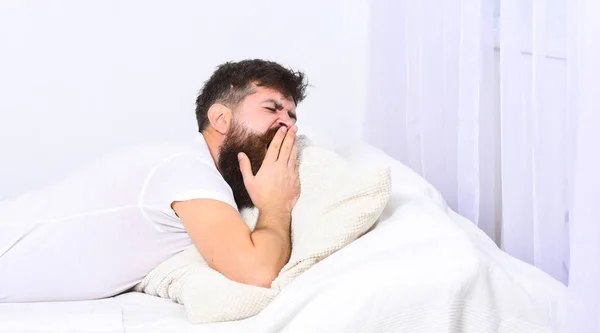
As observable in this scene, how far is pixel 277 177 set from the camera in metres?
1.89

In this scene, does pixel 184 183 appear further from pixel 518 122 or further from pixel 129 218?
pixel 518 122

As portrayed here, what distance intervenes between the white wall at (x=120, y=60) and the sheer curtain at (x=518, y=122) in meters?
0.76

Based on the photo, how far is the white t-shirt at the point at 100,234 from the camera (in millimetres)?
1848

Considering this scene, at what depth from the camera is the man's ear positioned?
6.96 feet

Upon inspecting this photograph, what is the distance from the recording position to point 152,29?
10.6ft

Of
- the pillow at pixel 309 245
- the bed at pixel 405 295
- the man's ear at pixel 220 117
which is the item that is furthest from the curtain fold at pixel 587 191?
the man's ear at pixel 220 117

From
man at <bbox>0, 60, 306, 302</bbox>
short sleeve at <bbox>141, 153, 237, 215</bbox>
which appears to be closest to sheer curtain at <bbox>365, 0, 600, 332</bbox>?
man at <bbox>0, 60, 306, 302</bbox>

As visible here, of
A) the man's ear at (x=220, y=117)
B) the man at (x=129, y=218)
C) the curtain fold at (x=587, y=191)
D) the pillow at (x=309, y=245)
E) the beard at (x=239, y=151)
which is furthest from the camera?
the man's ear at (x=220, y=117)

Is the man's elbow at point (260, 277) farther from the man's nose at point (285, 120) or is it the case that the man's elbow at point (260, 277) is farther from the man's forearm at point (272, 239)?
the man's nose at point (285, 120)

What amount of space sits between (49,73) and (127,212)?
147cm

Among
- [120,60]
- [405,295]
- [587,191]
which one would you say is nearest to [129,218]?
[405,295]

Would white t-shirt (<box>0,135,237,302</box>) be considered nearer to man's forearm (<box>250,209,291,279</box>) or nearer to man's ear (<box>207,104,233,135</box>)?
man's forearm (<box>250,209,291,279</box>)

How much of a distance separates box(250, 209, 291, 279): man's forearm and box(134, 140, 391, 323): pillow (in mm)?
24

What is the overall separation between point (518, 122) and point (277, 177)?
519mm
